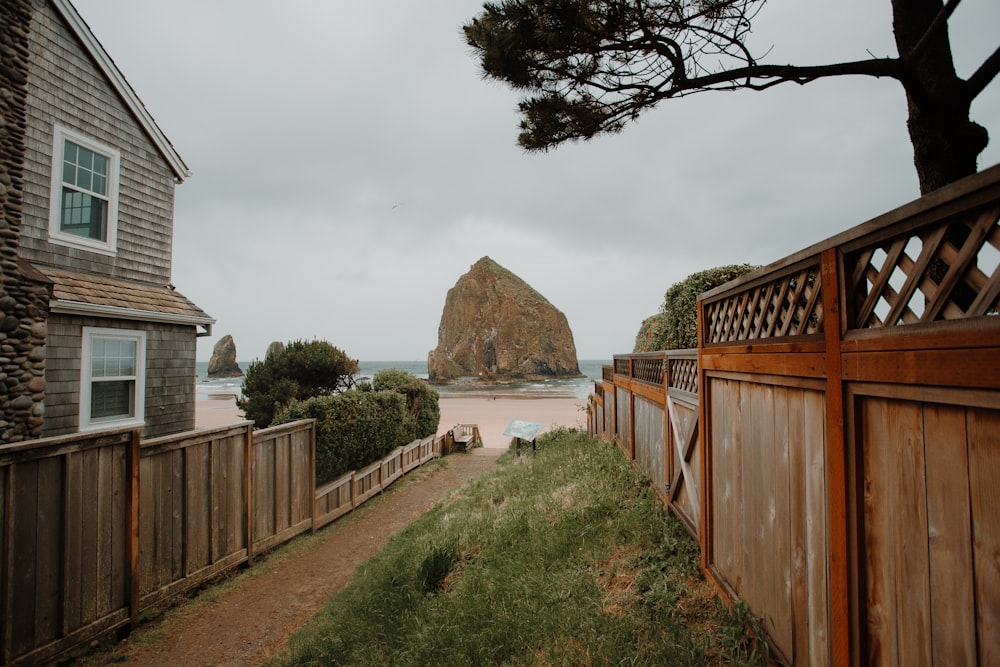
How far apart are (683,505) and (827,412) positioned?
2.83 meters

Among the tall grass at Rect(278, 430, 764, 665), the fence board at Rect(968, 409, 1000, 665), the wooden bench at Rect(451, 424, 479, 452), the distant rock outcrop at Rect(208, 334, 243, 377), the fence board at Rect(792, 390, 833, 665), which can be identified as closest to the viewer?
the fence board at Rect(968, 409, 1000, 665)

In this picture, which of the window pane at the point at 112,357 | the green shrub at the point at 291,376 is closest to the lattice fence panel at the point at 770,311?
the window pane at the point at 112,357

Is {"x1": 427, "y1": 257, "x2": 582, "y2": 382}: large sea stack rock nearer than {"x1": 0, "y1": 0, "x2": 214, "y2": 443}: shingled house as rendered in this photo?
No

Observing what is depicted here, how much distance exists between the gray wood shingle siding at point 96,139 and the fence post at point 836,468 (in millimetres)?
9946

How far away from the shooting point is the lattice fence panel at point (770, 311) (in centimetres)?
226

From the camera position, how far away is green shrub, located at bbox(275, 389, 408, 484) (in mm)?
9086

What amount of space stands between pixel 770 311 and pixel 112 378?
32.2 ft

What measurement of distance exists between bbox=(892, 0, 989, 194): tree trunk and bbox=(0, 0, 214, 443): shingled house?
9497mm

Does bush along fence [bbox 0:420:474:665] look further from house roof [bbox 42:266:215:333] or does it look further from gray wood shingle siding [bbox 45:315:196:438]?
house roof [bbox 42:266:215:333]

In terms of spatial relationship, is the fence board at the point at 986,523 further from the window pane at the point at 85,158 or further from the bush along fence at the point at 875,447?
the window pane at the point at 85,158

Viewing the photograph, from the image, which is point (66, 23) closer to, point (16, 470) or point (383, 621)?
point (16, 470)

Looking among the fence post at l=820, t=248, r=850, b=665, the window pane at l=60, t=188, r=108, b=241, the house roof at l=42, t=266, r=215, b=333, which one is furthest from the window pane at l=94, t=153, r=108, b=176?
the fence post at l=820, t=248, r=850, b=665

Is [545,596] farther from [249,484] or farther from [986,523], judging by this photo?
[249,484]

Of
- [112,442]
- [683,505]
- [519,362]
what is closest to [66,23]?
[112,442]
